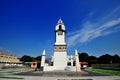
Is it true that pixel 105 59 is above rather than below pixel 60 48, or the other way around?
above

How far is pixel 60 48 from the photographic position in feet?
115

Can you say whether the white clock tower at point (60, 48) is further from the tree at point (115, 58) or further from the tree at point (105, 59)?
the tree at point (105, 59)

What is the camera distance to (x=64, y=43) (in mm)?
35625

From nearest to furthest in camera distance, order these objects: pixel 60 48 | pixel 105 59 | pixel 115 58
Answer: pixel 60 48, pixel 115 58, pixel 105 59

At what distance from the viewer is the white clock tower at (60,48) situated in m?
34.2

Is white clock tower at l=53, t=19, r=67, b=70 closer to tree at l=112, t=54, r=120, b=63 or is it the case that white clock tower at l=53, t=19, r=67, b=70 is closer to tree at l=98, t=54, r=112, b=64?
tree at l=112, t=54, r=120, b=63

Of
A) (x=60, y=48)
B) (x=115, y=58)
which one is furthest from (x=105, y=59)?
(x=60, y=48)

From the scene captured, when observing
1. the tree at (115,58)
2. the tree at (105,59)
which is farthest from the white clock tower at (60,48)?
the tree at (105,59)

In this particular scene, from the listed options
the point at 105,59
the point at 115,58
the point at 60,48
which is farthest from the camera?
the point at 105,59

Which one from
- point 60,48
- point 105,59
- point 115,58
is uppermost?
point 115,58

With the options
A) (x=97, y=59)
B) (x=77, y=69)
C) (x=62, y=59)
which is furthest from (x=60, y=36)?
(x=97, y=59)

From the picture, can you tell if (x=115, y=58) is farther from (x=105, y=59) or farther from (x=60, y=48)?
(x=60, y=48)

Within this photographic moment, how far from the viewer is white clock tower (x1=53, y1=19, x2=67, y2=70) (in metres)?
34.2

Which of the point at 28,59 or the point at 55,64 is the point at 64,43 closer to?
the point at 55,64
